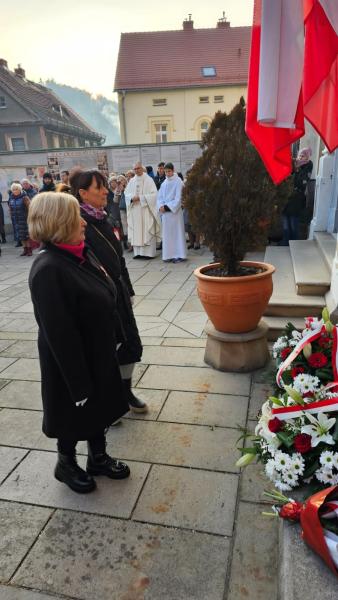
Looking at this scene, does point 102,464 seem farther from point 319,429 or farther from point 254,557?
point 319,429

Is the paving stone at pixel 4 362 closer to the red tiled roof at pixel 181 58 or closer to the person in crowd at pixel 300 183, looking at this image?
the person in crowd at pixel 300 183

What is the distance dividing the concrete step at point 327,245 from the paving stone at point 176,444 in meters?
2.62

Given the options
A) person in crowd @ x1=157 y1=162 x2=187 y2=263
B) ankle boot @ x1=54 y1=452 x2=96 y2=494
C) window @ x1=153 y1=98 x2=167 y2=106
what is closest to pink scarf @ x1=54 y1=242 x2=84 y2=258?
ankle boot @ x1=54 y1=452 x2=96 y2=494

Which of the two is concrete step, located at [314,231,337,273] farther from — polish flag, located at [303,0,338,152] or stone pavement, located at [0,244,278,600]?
polish flag, located at [303,0,338,152]

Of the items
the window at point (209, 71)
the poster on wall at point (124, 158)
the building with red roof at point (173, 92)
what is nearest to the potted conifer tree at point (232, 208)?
the poster on wall at point (124, 158)

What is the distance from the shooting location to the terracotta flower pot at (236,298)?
3.37m

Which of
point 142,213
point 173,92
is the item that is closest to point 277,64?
point 142,213

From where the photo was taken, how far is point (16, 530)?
2207 mm

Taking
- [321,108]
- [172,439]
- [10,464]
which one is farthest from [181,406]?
[321,108]

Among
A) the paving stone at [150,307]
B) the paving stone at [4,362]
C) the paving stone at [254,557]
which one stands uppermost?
the paving stone at [254,557]

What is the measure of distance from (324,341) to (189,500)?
1136 millimetres

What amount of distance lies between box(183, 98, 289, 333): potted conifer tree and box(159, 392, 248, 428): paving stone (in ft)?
2.11

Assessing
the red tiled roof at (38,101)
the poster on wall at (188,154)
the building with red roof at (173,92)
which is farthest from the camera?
the red tiled roof at (38,101)

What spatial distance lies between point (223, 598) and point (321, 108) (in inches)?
99.9
